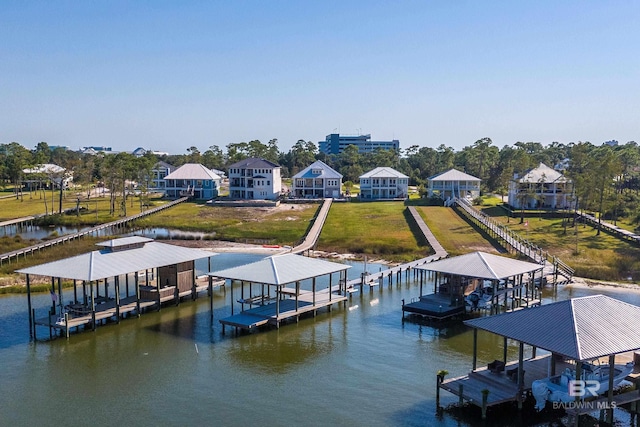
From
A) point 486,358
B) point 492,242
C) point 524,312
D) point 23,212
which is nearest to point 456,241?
point 492,242

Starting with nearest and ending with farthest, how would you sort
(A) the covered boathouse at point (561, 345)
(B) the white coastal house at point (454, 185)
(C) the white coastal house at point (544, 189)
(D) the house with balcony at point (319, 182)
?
(A) the covered boathouse at point (561, 345)
(C) the white coastal house at point (544, 189)
(B) the white coastal house at point (454, 185)
(D) the house with balcony at point (319, 182)

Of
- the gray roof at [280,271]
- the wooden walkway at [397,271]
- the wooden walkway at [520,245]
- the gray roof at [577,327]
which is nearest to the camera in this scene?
the gray roof at [577,327]

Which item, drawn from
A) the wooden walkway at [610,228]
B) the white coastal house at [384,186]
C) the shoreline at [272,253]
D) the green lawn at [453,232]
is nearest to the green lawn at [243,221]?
the shoreline at [272,253]

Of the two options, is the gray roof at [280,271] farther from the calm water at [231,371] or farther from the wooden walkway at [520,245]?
the wooden walkway at [520,245]

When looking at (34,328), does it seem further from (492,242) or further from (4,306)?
(492,242)

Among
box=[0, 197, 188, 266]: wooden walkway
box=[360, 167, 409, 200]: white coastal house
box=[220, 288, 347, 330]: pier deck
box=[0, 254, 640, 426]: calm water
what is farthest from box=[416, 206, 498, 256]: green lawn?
box=[0, 197, 188, 266]: wooden walkway

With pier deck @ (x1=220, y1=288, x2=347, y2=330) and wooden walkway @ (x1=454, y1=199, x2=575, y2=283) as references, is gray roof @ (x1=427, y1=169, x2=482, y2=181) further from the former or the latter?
pier deck @ (x1=220, y1=288, x2=347, y2=330)
